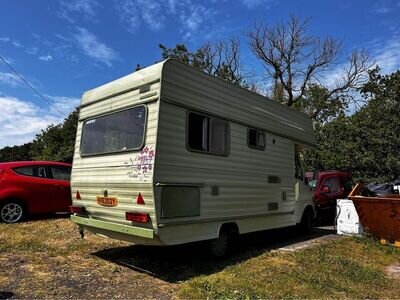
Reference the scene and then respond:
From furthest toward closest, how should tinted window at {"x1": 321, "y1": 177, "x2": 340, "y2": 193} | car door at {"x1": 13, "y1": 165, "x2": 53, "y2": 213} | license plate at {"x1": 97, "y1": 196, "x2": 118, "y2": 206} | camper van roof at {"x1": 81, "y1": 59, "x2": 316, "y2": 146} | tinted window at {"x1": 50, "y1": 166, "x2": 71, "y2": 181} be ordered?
tinted window at {"x1": 321, "y1": 177, "x2": 340, "y2": 193}, tinted window at {"x1": 50, "y1": 166, "x2": 71, "y2": 181}, car door at {"x1": 13, "y1": 165, "x2": 53, "y2": 213}, license plate at {"x1": 97, "y1": 196, "x2": 118, "y2": 206}, camper van roof at {"x1": 81, "y1": 59, "x2": 316, "y2": 146}

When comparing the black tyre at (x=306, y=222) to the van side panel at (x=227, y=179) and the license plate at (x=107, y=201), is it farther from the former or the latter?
the license plate at (x=107, y=201)

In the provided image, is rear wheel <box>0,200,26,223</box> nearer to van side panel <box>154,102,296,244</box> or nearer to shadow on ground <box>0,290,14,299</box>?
shadow on ground <box>0,290,14,299</box>

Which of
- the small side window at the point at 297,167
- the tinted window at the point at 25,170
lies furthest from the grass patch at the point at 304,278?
the tinted window at the point at 25,170

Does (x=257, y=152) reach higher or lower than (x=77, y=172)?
higher

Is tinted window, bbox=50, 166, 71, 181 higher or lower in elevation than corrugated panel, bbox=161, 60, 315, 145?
lower

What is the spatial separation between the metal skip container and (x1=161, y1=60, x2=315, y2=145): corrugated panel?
2133 mm

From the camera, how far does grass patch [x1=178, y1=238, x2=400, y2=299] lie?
229 inches

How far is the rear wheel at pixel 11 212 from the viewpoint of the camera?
10.6 metres

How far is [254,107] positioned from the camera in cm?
858

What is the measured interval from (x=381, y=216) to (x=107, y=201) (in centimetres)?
614

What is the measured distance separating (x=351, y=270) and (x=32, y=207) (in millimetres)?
7917

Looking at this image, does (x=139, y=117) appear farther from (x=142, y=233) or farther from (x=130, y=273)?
(x=130, y=273)

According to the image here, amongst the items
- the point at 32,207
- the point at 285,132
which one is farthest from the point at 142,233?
the point at 32,207

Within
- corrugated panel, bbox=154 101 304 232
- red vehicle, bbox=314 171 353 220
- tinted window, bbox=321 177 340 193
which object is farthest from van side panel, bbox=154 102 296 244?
tinted window, bbox=321 177 340 193
